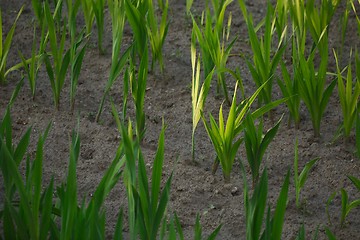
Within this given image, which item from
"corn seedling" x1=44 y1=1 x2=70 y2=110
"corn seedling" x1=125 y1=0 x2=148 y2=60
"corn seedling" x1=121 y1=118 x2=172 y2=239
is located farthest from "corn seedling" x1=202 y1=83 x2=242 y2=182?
"corn seedling" x1=44 y1=1 x2=70 y2=110

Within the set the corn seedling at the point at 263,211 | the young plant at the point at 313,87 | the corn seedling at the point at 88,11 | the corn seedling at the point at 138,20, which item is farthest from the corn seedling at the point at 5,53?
the corn seedling at the point at 263,211

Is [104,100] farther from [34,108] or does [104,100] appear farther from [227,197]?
[227,197]

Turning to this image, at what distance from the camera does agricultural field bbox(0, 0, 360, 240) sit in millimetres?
1977

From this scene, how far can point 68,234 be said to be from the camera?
5.84 feet

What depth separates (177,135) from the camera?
110 inches

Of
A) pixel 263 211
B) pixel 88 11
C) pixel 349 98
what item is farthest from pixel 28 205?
pixel 88 11

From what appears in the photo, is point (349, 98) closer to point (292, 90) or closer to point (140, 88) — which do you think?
point (292, 90)

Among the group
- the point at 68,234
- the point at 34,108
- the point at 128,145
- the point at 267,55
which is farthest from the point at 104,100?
the point at 68,234

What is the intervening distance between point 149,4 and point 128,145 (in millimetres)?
1001

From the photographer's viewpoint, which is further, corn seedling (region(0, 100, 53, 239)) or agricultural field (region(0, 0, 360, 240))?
agricultural field (region(0, 0, 360, 240))

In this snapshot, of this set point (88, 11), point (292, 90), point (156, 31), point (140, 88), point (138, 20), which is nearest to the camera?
point (140, 88)

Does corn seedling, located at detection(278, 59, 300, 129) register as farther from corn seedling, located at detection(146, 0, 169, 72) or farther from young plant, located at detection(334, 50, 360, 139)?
corn seedling, located at detection(146, 0, 169, 72)

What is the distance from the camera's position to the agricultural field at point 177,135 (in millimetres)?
1977

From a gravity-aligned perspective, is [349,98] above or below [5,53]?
below
